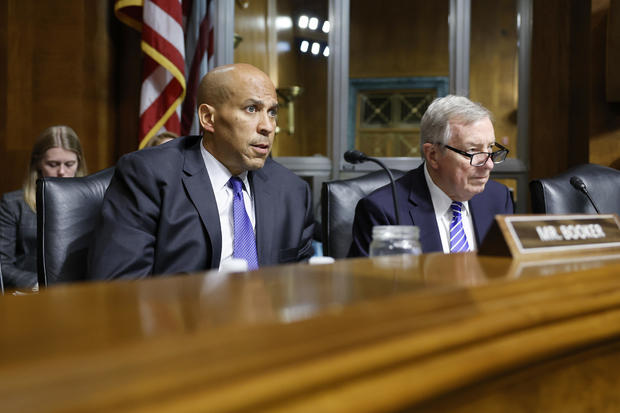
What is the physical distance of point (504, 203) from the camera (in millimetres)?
2193

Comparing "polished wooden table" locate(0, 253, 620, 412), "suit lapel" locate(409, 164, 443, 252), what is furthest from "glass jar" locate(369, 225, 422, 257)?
"suit lapel" locate(409, 164, 443, 252)

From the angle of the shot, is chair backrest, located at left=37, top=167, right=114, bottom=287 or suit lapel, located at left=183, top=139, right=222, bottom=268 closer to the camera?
chair backrest, located at left=37, top=167, right=114, bottom=287

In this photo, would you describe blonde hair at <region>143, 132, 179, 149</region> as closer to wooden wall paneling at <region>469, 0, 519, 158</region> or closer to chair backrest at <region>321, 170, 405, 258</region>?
chair backrest at <region>321, 170, 405, 258</region>

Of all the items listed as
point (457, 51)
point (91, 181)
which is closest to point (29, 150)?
point (91, 181)

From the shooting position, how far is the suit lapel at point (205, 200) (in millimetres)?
1896

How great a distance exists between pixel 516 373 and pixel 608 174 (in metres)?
2.22

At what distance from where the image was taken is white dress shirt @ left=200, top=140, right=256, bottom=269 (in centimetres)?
199

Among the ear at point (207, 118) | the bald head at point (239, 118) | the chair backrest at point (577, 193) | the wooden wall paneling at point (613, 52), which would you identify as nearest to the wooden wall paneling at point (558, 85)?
the wooden wall paneling at point (613, 52)

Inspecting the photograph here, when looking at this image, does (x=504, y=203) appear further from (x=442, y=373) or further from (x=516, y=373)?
(x=442, y=373)

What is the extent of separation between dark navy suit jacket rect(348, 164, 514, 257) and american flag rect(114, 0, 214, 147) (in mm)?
1971

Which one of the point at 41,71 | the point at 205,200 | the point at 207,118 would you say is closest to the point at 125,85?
the point at 41,71

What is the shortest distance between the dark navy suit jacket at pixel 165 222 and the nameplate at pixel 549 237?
1106mm

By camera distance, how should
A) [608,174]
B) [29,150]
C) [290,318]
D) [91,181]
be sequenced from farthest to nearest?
[29,150] < [608,174] < [91,181] < [290,318]

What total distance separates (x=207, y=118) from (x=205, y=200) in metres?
0.35
